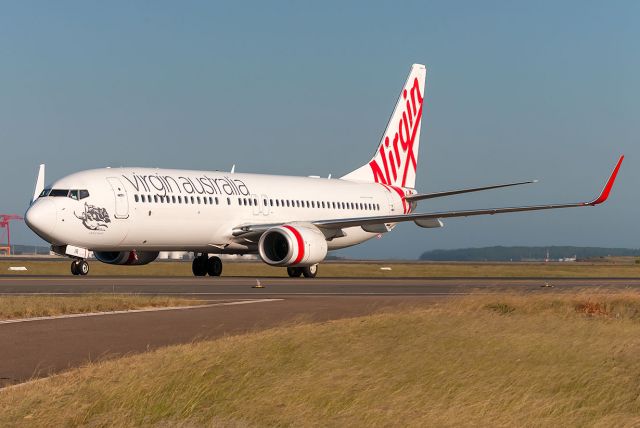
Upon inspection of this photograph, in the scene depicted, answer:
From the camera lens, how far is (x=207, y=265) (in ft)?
146

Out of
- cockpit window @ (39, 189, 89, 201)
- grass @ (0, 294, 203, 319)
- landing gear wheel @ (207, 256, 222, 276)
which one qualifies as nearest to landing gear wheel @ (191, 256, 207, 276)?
landing gear wheel @ (207, 256, 222, 276)

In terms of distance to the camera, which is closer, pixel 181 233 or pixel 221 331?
pixel 221 331

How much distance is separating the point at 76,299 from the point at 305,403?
1401 cm

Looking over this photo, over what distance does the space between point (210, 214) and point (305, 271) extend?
473 cm

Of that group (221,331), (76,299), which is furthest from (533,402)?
(76,299)

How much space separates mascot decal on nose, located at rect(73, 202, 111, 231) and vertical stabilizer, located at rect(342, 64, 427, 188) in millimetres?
16543

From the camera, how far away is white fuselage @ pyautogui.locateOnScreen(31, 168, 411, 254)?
3647 cm

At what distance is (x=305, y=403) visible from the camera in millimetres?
9789

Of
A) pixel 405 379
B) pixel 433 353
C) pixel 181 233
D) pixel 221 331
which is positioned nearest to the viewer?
pixel 405 379

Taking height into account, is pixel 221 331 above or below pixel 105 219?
below

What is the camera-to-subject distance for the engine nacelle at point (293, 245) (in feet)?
128

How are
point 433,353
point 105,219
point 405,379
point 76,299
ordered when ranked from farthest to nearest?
point 105,219
point 76,299
point 433,353
point 405,379

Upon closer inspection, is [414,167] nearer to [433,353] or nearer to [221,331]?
[221,331]

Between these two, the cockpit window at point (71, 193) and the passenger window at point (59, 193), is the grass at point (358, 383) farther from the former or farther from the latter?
the passenger window at point (59, 193)
